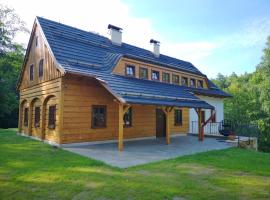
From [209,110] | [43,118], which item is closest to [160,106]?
[43,118]

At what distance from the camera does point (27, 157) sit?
9023mm

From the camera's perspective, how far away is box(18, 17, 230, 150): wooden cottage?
11.9 metres

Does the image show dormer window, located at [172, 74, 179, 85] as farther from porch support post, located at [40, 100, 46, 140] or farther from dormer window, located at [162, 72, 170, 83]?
porch support post, located at [40, 100, 46, 140]

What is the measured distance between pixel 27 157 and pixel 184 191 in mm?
6183

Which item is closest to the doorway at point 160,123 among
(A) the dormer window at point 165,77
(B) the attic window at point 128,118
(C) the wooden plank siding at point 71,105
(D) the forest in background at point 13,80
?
(C) the wooden plank siding at point 71,105

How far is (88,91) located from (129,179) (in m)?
7.37

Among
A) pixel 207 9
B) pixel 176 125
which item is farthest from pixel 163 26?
pixel 176 125

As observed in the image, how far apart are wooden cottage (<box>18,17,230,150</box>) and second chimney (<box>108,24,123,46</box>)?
77 millimetres

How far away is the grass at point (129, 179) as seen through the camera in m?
5.25

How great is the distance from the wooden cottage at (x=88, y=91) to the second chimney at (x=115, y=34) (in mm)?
77

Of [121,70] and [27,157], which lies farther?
[121,70]

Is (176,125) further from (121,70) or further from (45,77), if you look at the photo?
(45,77)

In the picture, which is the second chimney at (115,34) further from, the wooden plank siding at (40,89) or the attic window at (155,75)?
the wooden plank siding at (40,89)

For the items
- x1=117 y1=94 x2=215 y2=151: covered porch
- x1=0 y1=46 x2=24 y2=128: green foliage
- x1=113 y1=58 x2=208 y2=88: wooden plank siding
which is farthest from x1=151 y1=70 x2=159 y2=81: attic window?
x1=0 y1=46 x2=24 y2=128: green foliage
